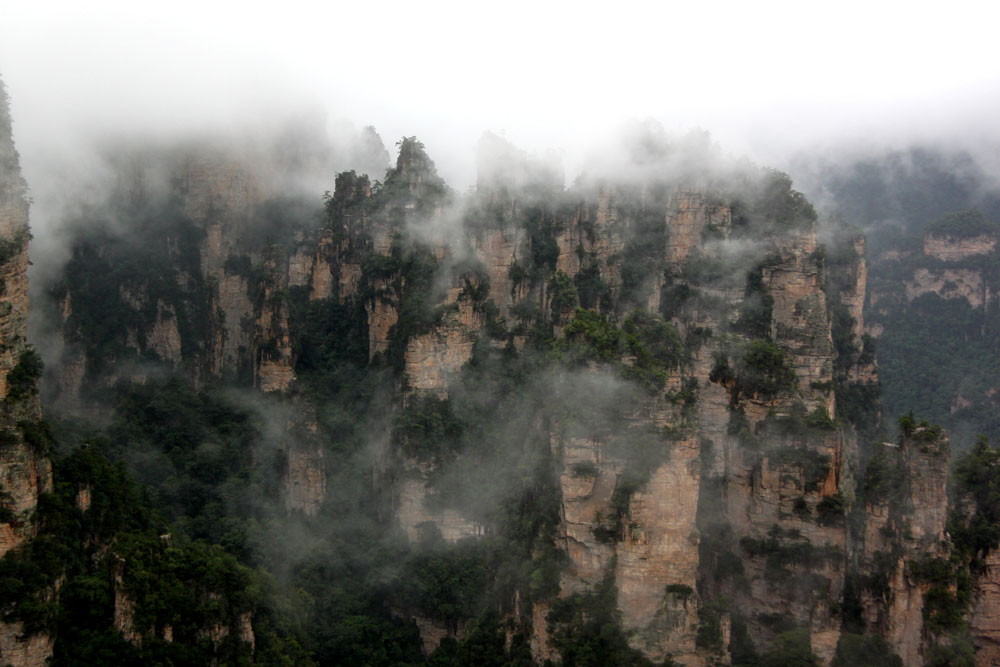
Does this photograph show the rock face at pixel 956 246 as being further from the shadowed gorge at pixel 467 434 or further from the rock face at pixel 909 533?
the rock face at pixel 909 533

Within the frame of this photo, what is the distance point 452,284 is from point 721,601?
14.2 metres

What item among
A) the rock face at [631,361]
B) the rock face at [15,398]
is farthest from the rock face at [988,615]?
the rock face at [15,398]

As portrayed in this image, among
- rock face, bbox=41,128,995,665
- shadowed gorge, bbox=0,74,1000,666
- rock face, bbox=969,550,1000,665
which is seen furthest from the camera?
rock face, bbox=969,550,1000,665

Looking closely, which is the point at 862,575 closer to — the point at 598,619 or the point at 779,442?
the point at 779,442

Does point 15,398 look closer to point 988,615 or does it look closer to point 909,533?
point 909,533

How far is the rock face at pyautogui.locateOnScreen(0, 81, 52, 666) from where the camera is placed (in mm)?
20344

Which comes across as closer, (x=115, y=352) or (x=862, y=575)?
(x=862, y=575)

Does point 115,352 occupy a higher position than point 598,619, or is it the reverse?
point 115,352

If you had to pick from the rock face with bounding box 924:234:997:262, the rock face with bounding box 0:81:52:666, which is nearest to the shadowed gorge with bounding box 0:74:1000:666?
the rock face with bounding box 0:81:52:666

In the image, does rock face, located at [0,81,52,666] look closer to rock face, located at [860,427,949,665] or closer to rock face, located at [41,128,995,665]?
rock face, located at [41,128,995,665]

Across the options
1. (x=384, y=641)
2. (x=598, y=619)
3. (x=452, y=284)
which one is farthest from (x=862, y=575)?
(x=452, y=284)

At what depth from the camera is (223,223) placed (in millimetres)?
39719

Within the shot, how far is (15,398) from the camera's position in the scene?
837 inches

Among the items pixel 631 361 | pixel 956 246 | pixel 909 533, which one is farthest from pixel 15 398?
pixel 956 246
